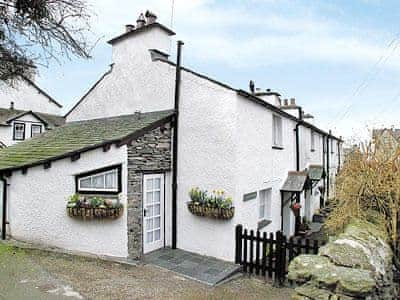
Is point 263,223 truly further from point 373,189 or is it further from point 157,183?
point 373,189

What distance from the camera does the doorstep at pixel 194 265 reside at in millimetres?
8898

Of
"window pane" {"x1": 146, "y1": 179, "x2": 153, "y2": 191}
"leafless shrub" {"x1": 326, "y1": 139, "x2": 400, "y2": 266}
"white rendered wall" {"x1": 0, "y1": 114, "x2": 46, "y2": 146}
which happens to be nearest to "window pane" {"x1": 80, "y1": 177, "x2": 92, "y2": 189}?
"window pane" {"x1": 146, "y1": 179, "x2": 153, "y2": 191}

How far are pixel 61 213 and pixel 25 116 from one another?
20228 mm

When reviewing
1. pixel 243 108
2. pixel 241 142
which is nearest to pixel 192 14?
pixel 243 108

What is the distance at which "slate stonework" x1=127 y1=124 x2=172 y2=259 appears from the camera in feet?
31.6

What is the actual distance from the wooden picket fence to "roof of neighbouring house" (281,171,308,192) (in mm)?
4529

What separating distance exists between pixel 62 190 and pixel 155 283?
3.93m

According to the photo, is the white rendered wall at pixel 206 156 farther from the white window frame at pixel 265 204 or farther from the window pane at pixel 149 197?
the white window frame at pixel 265 204

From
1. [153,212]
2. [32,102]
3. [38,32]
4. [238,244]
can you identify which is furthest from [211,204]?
[32,102]

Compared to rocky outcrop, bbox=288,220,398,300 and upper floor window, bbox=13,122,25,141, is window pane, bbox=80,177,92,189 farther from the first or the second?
upper floor window, bbox=13,122,25,141

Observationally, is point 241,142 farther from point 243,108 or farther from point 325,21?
point 325,21

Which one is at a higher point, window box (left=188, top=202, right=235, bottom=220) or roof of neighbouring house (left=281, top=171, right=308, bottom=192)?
roof of neighbouring house (left=281, top=171, right=308, bottom=192)

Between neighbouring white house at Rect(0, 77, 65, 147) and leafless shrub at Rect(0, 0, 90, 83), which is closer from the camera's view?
leafless shrub at Rect(0, 0, 90, 83)

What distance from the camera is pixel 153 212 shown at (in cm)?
1074
